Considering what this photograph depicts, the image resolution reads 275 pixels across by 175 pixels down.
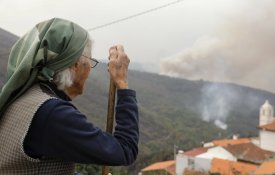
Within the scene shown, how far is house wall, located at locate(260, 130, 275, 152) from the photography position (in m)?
43.4

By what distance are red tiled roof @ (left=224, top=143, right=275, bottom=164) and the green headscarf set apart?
3724 cm

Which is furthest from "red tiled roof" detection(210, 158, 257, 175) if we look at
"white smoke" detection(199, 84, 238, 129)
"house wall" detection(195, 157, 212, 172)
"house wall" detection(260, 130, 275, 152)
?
"white smoke" detection(199, 84, 238, 129)

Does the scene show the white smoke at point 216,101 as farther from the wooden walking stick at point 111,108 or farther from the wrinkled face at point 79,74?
the wrinkled face at point 79,74

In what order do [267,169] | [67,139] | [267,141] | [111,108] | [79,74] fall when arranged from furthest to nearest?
[267,141], [267,169], [111,108], [79,74], [67,139]

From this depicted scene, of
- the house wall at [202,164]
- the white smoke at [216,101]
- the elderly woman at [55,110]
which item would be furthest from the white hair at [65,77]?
the white smoke at [216,101]

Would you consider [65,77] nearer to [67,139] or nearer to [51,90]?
[51,90]

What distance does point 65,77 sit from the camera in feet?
5.35

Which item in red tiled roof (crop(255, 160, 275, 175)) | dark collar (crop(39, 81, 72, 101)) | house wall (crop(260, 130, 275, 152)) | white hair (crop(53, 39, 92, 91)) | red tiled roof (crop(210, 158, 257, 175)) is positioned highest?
white hair (crop(53, 39, 92, 91))

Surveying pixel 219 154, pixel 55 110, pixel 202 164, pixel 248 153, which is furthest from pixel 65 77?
pixel 248 153

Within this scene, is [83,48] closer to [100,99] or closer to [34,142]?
[34,142]

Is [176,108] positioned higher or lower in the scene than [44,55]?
lower

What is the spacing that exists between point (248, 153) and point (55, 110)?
3831cm

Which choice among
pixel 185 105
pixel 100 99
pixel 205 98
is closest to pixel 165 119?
pixel 100 99

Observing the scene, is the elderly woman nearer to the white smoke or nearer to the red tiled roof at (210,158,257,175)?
the red tiled roof at (210,158,257,175)
